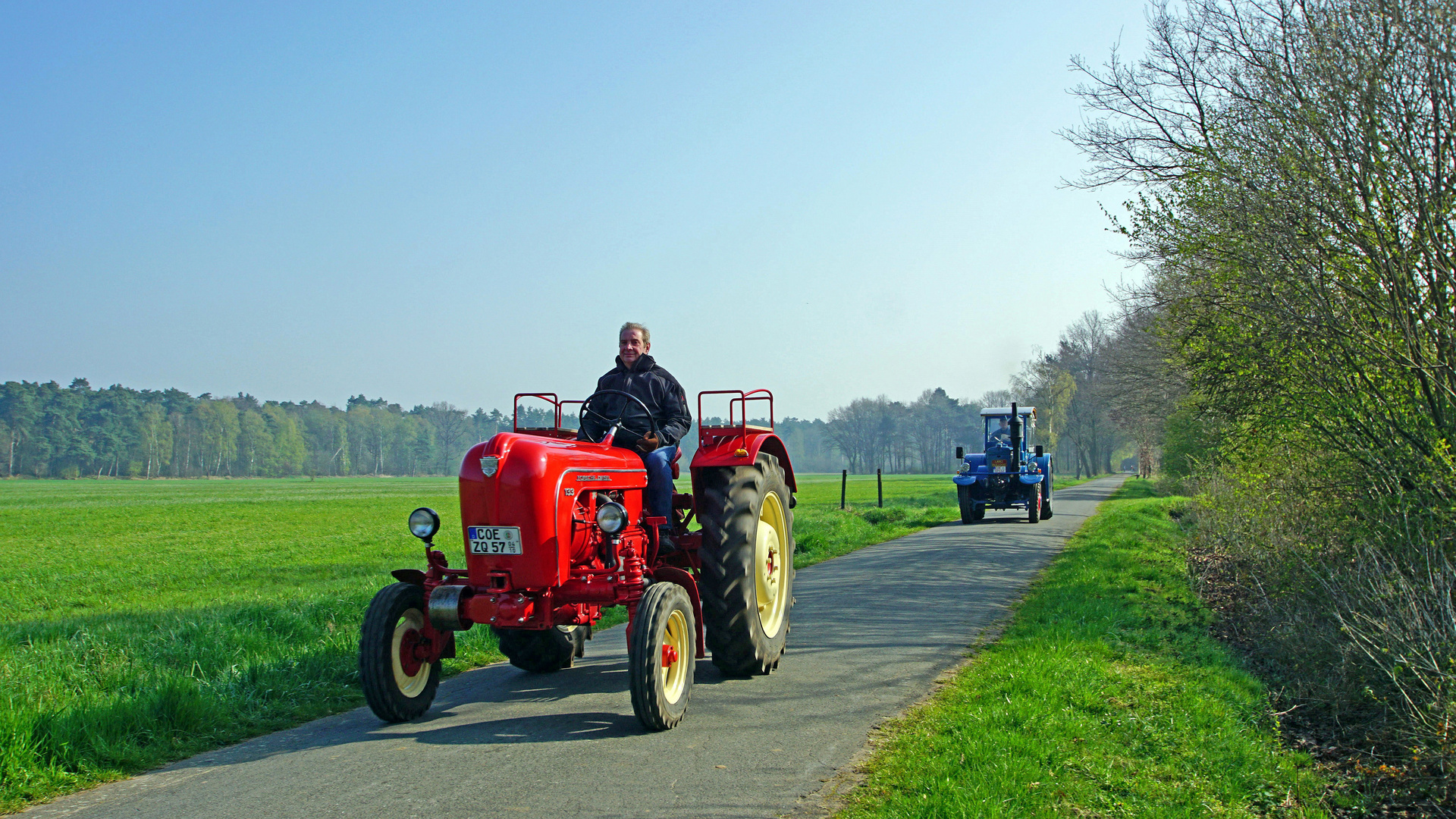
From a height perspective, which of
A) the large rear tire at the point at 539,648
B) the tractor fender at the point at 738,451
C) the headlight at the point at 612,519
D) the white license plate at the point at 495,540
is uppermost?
the tractor fender at the point at 738,451

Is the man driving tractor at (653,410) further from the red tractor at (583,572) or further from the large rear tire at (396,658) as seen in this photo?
the large rear tire at (396,658)

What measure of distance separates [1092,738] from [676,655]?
7.37 ft

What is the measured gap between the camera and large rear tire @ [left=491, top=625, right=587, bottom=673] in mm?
6609

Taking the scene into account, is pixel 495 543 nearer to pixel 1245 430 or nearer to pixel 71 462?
pixel 1245 430

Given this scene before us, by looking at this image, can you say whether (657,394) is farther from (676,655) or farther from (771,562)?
(676,655)

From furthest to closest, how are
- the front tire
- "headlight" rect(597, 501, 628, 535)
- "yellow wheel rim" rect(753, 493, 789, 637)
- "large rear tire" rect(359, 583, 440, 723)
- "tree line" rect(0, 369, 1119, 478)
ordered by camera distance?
"tree line" rect(0, 369, 1119, 478) → the front tire → "yellow wheel rim" rect(753, 493, 789, 637) → "headlight" rect(597, 501, 628, 535) → "large rear tire" rect(359, 583, 440, 723)

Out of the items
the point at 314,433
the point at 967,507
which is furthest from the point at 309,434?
the point at 967,507

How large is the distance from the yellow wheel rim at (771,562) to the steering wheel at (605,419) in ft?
3.35

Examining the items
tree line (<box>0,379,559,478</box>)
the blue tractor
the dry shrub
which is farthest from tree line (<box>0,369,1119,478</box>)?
the dry shrub

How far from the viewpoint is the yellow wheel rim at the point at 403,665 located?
5.39 m

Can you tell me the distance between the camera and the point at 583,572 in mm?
5652

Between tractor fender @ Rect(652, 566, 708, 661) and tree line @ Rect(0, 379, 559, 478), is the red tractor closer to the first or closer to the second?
tractor fender @ Rect(652, 566, 708, 661)

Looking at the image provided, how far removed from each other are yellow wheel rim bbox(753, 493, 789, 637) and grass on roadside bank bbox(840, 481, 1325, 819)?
4.62 ft

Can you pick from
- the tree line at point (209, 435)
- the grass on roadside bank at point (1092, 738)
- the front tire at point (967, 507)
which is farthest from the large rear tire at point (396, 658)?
the tree line at point (209, 435)
